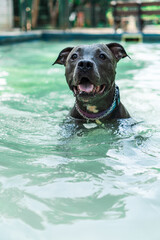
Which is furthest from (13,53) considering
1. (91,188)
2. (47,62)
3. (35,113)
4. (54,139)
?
(91,188)

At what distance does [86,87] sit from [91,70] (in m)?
0.24

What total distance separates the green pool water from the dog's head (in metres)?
0.53

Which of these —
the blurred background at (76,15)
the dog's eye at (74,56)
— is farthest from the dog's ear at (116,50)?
the blurred background at (76,15)

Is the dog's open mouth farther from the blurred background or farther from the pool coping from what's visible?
the blurred background

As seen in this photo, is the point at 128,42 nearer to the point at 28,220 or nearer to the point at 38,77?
the point at 38,77

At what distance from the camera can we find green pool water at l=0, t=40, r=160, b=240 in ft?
7.92

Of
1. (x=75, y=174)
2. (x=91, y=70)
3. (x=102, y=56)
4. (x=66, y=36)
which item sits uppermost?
(x=66, y=36)

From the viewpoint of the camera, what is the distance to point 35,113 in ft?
18.2

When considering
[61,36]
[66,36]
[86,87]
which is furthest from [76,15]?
[86,87]

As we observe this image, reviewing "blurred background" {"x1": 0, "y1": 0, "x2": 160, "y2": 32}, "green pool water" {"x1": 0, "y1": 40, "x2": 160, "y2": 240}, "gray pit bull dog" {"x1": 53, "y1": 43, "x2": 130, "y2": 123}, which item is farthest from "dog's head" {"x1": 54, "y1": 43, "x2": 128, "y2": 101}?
"blurred background" {"x1": 0, "y1": 0, "x2": 160, "y2": 32}

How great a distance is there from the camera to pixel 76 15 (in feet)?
75.8

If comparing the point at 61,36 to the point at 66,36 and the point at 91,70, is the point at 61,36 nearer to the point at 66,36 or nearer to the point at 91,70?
the point at 66,36

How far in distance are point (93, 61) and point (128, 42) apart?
11577 mm

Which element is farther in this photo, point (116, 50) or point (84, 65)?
point (116, 50)
